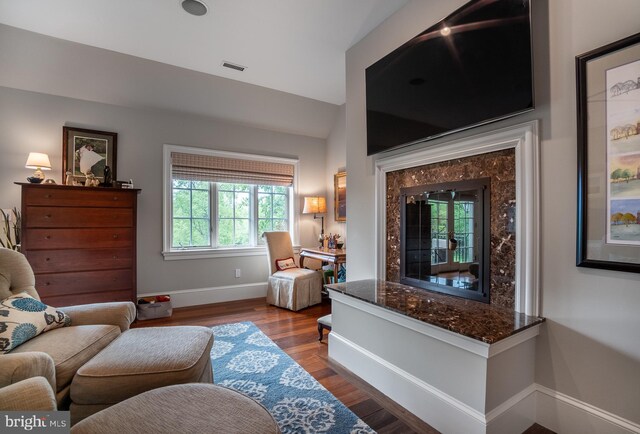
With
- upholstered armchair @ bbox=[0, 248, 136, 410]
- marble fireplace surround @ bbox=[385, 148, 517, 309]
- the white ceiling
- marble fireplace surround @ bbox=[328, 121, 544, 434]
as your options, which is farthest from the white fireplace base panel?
the white ceiling

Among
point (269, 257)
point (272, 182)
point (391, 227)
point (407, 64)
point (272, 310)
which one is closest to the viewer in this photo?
point (407, 64)

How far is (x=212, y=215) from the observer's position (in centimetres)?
420

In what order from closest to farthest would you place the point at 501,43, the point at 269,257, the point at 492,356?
the point at 492,356
the point at 501,43
the point at 269,257

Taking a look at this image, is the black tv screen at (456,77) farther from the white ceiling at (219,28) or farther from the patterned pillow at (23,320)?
the patterned pillow at (23,320)

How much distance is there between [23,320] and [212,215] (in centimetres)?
269

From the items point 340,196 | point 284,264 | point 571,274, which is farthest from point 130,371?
point 340,196

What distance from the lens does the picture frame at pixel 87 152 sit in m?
3.29

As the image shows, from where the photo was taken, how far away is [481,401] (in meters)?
1.44

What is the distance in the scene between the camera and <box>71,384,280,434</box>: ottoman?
1.00 meters

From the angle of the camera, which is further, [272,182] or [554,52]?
[272,182]

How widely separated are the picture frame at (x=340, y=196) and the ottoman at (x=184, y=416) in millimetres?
3487

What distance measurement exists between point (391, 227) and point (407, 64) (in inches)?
50.8

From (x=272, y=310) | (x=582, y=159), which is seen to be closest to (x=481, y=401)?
(x=582, y=159)

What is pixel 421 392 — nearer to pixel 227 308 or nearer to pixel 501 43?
pixel 501 43
